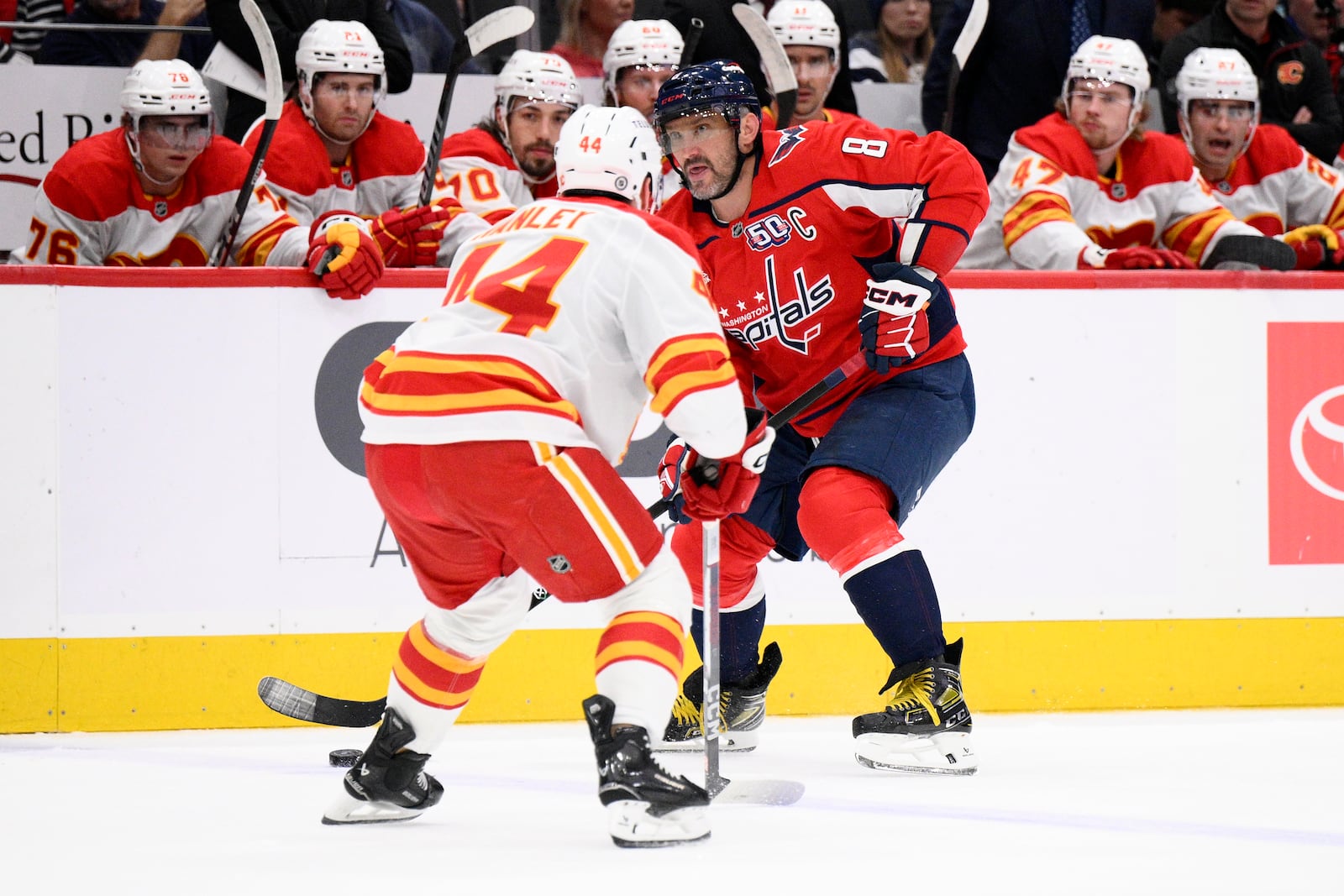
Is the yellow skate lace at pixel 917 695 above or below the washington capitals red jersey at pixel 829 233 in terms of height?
below

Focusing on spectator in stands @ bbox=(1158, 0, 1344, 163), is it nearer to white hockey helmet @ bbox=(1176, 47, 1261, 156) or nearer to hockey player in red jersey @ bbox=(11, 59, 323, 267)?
white hockey helmet @ bbox=(1176, 47, 1261, 156)

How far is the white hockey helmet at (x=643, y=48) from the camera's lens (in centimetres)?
448

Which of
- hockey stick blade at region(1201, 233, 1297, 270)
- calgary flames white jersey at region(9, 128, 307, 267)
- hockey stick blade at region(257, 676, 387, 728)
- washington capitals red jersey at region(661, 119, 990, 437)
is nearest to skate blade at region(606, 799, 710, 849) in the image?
hockey stick blade at region(257, 676, 387, 728)

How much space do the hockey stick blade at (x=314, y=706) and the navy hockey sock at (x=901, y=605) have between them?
0.87m

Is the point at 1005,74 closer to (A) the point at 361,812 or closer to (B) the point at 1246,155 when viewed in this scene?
(B) the point at 1246,155

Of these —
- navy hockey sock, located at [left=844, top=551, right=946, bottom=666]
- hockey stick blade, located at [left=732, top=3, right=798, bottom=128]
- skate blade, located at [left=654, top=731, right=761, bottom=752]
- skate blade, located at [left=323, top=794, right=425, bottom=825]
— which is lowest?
skate blade, located at [left=654, top=731, right=761, bottom=752]

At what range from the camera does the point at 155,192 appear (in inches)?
162

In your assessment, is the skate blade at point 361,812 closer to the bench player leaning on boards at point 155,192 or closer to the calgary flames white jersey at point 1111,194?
the bench player leaning on boards at point 155,192

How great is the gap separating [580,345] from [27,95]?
2.77 m

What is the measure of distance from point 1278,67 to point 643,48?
206cm

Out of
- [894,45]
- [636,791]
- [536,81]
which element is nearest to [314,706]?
[636,791]

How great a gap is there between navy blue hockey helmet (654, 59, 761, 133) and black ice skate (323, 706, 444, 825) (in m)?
1.17

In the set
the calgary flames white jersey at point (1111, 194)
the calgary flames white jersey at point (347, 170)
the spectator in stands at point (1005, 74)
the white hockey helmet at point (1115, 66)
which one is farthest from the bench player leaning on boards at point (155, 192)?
the white hockey helmet at point (1115, 66)

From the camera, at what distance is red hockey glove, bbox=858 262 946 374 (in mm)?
2893
